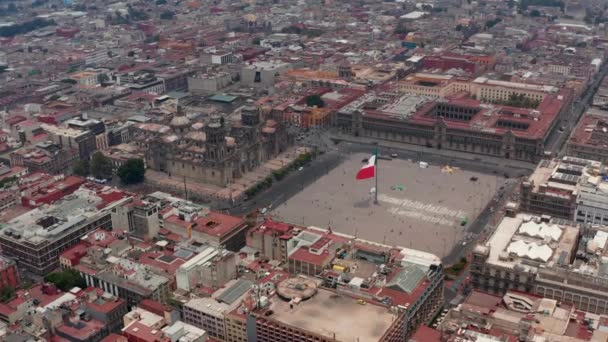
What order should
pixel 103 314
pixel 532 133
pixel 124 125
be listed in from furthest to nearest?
pixel 124 125 → pixel 532 133 → pixel 103 314

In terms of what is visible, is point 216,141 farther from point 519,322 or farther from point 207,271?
point 519,322

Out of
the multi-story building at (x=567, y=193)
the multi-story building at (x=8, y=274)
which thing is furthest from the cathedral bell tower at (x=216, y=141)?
the multi-story building at (x=567, y=193)

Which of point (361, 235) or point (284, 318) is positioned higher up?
point (284, 318)

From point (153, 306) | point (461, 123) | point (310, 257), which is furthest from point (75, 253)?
point (461, 123)

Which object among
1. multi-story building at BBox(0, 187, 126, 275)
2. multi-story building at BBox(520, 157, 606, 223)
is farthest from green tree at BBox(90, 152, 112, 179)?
multi-story building at BBox(520, 157, 606, 223)

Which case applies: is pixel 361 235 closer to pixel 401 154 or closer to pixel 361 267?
pixel 361 267

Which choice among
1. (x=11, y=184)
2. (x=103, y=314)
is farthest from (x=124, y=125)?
(x=103, y=314)

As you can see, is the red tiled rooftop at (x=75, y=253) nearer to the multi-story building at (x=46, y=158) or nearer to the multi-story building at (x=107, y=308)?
the multi-story building at (x=107, y=308)
